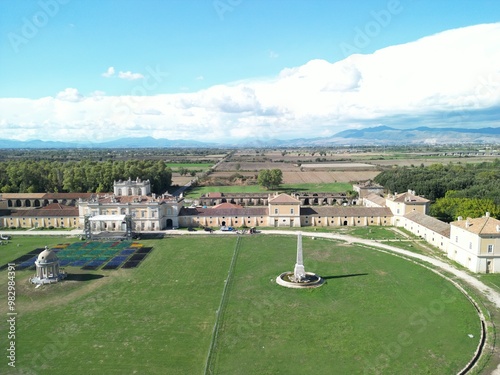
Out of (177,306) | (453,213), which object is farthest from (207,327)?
(453,213)

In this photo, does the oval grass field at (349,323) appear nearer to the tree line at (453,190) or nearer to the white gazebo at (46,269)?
the white gazebo at (46,269)

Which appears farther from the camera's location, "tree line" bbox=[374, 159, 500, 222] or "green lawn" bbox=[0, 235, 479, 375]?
"tree line" bbox=[374, 159, 500, 222]

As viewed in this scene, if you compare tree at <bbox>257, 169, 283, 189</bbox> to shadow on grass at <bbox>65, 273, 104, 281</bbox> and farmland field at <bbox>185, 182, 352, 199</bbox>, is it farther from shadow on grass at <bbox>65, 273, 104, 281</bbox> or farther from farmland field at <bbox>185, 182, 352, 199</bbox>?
shadow on grass at <bbox>65, 273, 104, 281</bbox>

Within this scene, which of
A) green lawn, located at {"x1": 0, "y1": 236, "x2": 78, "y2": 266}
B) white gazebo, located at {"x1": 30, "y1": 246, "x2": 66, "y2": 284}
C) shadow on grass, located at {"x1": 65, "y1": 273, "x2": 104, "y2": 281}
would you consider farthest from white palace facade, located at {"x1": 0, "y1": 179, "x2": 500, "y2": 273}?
white gazebo, located at {"x1": 30, "y1": 246, "x2": 66, "y2": 284}

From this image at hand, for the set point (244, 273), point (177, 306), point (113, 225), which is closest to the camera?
point (177, 306)

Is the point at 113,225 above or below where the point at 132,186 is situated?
below

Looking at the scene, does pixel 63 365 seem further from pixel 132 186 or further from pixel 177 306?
pixel 132 186
